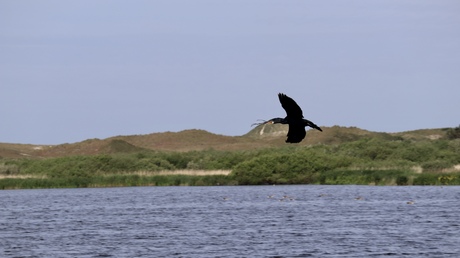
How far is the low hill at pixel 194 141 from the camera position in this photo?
103875mm

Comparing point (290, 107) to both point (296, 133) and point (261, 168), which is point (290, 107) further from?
point (261, 168)

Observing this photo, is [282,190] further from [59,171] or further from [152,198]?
[59,171]

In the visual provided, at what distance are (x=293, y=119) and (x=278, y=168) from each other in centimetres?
5092

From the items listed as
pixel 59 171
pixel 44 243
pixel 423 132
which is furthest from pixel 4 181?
pixel 423 132

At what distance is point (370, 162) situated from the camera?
67938 mm

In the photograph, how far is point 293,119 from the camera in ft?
50.5

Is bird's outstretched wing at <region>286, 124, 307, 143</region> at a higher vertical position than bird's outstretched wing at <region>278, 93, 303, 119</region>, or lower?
lower

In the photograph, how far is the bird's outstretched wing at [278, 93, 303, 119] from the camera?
15.1 meters

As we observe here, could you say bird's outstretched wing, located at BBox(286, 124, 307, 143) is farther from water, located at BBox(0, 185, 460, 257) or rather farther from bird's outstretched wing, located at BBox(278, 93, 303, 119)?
water, located at BBox(0, 185, 460, 257)

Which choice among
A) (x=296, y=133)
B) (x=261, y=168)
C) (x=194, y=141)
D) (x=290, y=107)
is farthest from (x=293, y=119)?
(x=194, y=141)

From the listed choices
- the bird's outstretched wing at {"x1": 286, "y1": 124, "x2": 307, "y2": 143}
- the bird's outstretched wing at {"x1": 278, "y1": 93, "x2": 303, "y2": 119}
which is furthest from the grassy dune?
the bird's outstretched wing at {"x1": 278, "y1": 93, "x2": 303, "y2": 119}

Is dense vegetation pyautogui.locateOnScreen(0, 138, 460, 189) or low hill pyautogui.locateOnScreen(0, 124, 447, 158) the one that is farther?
low hill pyautogui.locateOnScreen(0, 124, 447, 158)

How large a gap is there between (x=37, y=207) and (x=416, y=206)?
63.5 ft

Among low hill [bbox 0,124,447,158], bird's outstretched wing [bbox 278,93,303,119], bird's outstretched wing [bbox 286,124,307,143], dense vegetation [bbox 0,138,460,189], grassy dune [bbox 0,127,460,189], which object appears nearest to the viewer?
bird's outstretched wing [bbox 278,93,303,119]
